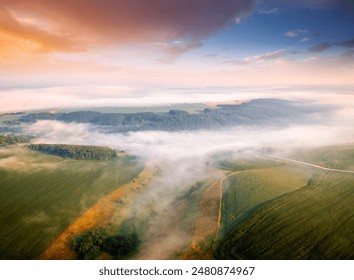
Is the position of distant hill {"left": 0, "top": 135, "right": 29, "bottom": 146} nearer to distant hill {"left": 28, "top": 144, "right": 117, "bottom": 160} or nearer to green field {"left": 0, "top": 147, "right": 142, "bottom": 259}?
green field {"left": 0, "top": 147, "right": 142, "bottom": 259}

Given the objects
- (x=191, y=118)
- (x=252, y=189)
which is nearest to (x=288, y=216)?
(x=252, y=189)

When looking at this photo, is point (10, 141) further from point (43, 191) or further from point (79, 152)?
point (43, 191)

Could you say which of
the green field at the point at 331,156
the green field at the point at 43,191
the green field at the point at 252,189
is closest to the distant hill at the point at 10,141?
the green field at the point at 43,191

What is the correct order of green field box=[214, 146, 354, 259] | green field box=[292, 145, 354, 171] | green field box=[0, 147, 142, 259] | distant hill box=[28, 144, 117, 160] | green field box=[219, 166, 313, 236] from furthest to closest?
distant hill box=[28, 144, 117, 160]
green field box=[292, 145, 354, 171]
green field box=[219, 166, 313, 236]
green field box=[0, 147, 142, 259]
green field box=[214, 146, 354, 259]

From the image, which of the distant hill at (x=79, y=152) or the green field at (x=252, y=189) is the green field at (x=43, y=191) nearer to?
the distant hill at (x=79, y=152)

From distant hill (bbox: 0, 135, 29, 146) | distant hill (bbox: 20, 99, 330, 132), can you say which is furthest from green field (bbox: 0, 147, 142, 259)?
distant hill (bbox: 20, 99, 330, 132)
